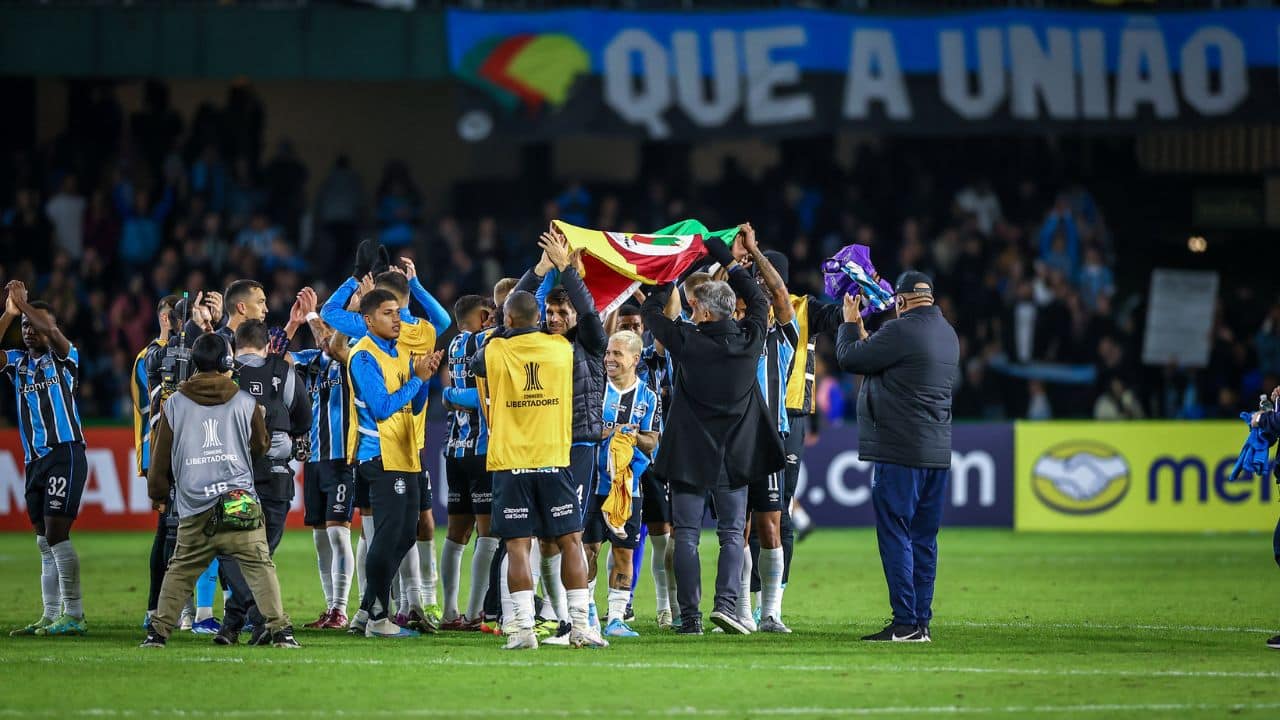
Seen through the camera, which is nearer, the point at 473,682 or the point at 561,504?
the point at 473,682

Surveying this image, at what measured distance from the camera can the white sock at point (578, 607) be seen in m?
11.3

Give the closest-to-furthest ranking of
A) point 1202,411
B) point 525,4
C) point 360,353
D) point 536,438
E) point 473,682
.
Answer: point 473,682, point 536,438, point 360,353, point 1202,411, point 525,4

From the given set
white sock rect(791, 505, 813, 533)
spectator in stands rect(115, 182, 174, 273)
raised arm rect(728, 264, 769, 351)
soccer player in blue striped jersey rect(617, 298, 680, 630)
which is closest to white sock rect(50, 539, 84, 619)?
soccer player in blue striped jersey rect(617, 298, 680, 630)

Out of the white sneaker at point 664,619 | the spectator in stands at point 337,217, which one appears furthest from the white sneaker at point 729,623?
the spectator in stands at point 337,217

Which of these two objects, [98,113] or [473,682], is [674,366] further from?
[98,113]

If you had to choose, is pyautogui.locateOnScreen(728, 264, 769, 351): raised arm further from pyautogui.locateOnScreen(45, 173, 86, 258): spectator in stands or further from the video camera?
pyautogui.locateOnScreen(45, 173, 86, 258): spectator in stands

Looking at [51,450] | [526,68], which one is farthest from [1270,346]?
[51,450]

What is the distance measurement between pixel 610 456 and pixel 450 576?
1.54 m

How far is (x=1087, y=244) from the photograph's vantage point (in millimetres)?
28500

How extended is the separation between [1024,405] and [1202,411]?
2.53 meters

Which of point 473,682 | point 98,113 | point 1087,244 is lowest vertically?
point 473,682

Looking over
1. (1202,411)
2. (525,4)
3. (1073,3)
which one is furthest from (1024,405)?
(525,4)

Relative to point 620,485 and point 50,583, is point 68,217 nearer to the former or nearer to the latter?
point 50,583

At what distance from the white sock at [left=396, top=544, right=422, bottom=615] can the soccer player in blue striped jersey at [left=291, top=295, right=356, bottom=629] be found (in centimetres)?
61
